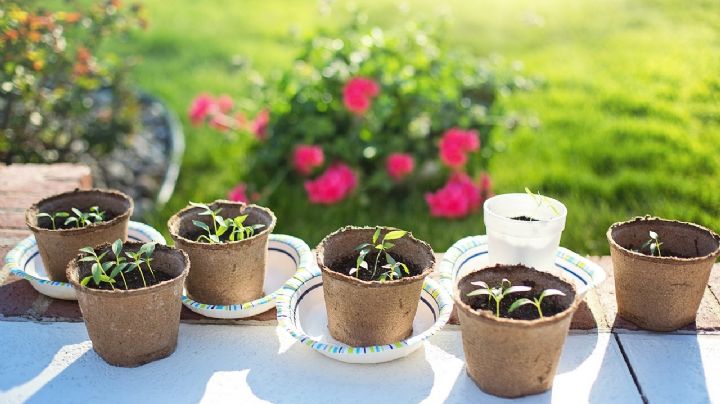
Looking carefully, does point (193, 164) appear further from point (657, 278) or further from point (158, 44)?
point (657, 278)

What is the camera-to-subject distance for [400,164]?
10.5 ft

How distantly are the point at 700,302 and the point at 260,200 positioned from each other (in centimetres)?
199

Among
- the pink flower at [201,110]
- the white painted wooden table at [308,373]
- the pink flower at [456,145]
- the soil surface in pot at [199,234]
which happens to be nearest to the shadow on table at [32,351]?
the white painted wooden table at [308,373]

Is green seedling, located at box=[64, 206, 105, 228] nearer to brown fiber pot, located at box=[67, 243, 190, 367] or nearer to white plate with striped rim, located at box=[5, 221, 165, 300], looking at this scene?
white plate with striped rim, located at box=[5, 221, 165, 300]

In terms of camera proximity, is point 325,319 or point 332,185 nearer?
point 325,319

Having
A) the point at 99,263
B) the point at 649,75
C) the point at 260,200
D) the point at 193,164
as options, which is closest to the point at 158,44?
the point at 193,164

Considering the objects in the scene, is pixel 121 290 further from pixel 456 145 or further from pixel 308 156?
pixel 456 145

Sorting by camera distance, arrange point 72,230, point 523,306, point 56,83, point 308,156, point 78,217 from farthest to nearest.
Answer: point 56,83
point 308,156
point 78,217
point 72,230
point 523,306

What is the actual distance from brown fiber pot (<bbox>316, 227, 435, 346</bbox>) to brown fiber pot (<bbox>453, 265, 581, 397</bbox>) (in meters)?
0.12

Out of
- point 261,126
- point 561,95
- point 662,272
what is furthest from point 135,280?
point 561,95

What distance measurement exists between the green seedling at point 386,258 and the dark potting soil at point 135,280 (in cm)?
42

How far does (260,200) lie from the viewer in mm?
3424

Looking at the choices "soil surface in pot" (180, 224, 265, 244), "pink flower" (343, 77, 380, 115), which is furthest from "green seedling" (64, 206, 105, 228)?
"pink flower" (343, 77, 380, 115)

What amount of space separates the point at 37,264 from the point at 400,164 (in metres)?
1.52
